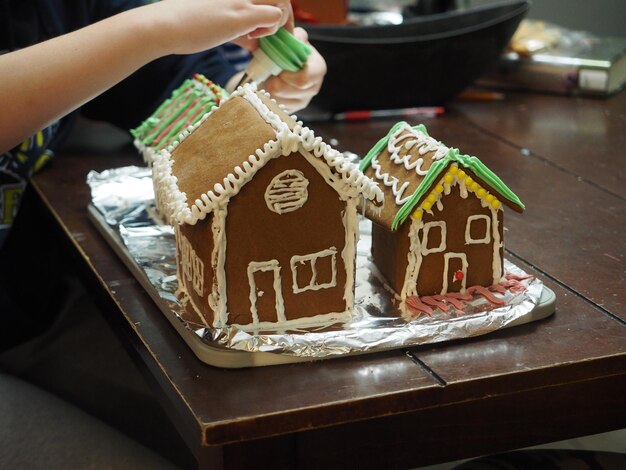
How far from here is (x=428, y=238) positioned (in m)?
0.94

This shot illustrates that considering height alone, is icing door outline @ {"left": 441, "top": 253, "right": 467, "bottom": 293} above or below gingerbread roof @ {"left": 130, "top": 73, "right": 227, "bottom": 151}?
below

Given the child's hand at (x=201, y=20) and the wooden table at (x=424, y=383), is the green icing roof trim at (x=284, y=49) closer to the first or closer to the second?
the child's hand at (x=201, y=20)

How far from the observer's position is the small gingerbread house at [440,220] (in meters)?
0.92

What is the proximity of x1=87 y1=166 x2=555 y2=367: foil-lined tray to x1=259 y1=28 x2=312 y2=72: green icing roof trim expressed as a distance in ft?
0.97

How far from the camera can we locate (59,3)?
147cm

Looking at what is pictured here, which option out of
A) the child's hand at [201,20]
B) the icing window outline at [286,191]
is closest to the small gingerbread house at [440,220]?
the icing window outline at [286,191]

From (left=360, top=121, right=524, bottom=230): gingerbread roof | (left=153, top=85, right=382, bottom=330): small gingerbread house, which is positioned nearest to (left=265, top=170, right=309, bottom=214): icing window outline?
(left=153, top=85, right=382, bottom=330): small gingerbread house

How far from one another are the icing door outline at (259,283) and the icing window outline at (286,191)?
0.06 metres

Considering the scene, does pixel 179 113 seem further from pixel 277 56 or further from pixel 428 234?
pixel 428 234

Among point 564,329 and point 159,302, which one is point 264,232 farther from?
point 564,329

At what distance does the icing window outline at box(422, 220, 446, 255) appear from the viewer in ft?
3.06

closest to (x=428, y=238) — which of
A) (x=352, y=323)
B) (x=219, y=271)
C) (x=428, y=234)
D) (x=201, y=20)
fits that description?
(x=428, y=234)

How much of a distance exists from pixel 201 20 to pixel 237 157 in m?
0.26

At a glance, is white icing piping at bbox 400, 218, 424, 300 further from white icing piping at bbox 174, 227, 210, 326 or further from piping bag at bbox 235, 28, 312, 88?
piping bag at bbox 235, 28, 312, 88
